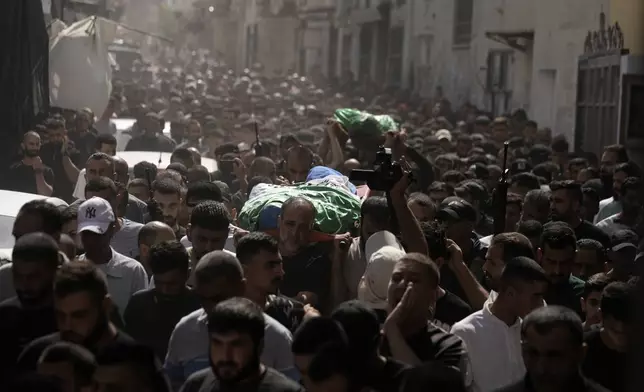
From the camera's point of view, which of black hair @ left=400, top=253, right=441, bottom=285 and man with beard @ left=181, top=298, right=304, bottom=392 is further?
black hair @ left=400, top=253, right=441, bottom=285

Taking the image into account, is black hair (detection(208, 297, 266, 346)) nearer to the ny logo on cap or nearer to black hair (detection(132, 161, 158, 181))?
the ny logo on cap

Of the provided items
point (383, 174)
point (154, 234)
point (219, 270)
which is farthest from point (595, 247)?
point (219, 270)

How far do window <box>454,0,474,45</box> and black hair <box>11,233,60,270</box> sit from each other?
2484cm

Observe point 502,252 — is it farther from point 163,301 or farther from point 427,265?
point 163,301

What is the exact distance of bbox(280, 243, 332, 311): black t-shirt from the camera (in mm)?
8039

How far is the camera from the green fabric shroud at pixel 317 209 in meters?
8.66

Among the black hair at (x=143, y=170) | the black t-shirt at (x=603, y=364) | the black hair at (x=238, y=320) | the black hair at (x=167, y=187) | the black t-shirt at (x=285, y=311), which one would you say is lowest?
the black t-shirt at (x=603, y=364)

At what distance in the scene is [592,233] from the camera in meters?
9.91

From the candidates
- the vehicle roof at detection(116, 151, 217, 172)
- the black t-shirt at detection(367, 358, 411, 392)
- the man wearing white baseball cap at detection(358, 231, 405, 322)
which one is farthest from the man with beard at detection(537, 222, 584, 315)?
the vehicle roof at detection(116, 151, 217, 172)

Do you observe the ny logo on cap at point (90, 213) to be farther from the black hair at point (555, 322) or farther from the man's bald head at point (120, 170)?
the man's bald head at point (120, 170)

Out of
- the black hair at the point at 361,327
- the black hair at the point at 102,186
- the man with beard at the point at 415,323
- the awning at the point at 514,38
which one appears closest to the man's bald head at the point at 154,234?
the black hair at the point at 102,186

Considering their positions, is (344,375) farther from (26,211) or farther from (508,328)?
(26,211)

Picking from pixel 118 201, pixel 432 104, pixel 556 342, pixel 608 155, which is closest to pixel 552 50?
pixel 432 104

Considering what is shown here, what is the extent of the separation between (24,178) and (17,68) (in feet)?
8.29
